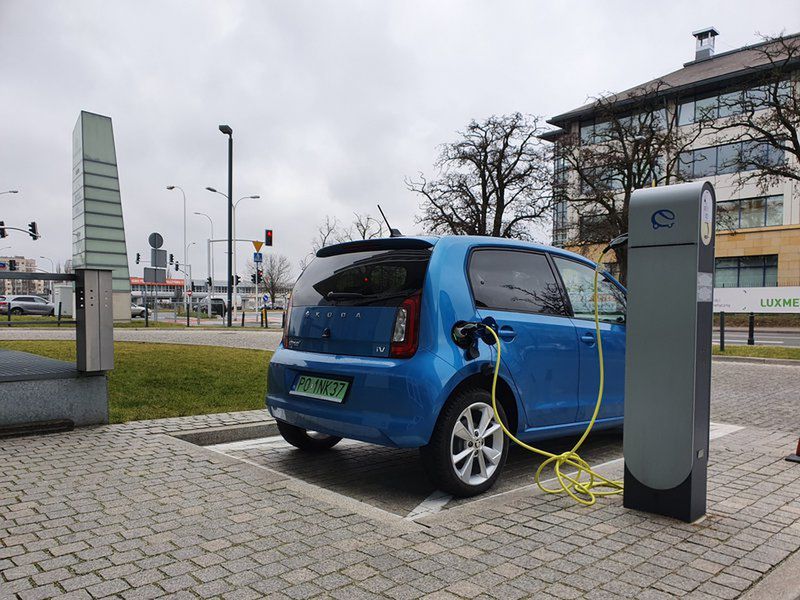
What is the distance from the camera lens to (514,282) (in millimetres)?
4770

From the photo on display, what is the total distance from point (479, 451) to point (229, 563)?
6.02ft

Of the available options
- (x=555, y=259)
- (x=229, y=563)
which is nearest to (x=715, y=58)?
(x=555, y=259)

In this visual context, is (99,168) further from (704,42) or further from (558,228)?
(704,42)

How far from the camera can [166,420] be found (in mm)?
6320

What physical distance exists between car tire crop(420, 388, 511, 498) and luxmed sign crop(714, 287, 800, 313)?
15.2m

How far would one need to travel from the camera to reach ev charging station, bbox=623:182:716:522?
140 inches

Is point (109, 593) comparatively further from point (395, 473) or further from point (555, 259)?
point (555, 259)

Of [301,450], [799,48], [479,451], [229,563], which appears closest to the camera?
[229,563]

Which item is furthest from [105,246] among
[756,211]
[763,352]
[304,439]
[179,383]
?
[756,211]

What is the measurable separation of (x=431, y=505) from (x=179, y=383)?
5.22 metres

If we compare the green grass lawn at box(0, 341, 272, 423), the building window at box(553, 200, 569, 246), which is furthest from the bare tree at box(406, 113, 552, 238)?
the green grass lawn at box(0, 341, 272, 423)

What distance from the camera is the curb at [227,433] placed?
5734 mm

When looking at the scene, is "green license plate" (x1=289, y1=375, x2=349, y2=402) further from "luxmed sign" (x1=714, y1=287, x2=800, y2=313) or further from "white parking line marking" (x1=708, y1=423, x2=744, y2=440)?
"luxmed sign" (x1=714, y1=287, x2=800, y2=313)

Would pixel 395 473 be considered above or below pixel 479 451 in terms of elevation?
below
